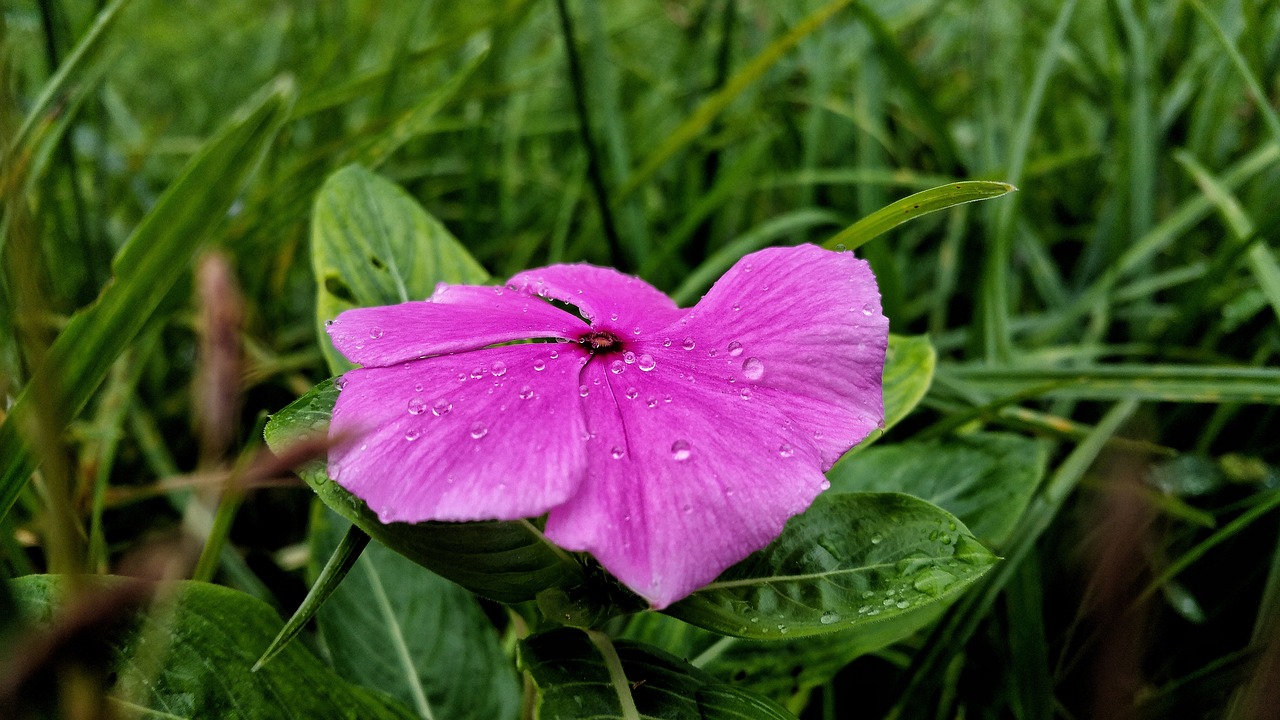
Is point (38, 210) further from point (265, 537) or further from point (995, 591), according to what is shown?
point (995, 591)

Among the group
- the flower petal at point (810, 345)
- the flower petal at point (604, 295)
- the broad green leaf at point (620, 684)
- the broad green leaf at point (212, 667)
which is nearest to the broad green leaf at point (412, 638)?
the broad green leaf at point (212, 667)

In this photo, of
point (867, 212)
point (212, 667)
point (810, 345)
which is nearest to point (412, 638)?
point (212, 667)

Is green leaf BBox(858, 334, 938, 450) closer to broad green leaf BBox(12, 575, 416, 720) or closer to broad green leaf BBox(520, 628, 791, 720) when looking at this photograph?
broad green leaf BBox(520, 628, 791, 720)

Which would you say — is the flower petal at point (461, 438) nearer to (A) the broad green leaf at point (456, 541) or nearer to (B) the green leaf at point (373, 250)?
(A) the broad green leaf at point (456, 541)

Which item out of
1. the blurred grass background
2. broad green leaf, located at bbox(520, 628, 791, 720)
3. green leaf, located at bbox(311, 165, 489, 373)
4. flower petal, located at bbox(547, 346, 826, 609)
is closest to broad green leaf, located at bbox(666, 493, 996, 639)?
broad green leaf, located at bbox(520, 628, 791, 720)

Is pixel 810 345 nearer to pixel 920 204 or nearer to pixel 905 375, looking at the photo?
pixel 920 204

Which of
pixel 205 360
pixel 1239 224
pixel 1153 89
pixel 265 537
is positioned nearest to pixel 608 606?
pixel 205 360
